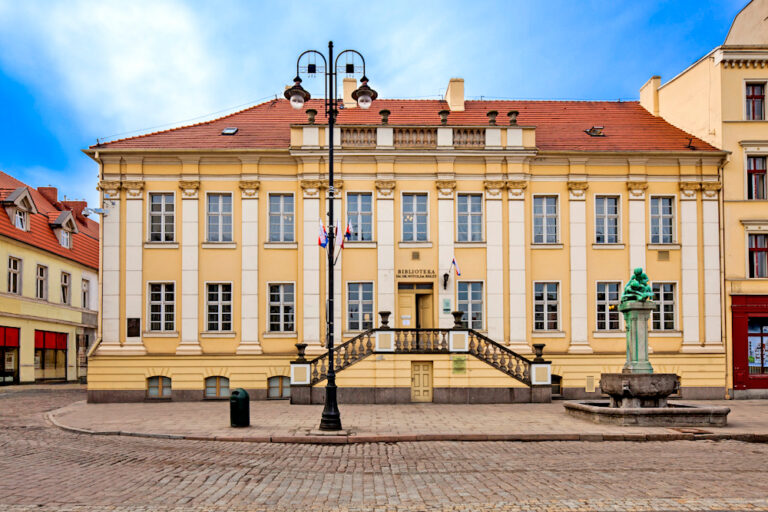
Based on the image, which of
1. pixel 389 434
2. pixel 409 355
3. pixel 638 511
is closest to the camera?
pixel 638 511

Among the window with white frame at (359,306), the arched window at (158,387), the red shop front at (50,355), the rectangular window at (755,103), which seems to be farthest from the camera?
the red shop front at (50,355)

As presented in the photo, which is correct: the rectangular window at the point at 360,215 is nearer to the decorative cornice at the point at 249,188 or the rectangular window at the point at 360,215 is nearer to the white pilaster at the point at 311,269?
the white pilaster at the point at 311,269

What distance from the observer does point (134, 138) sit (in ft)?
92.9

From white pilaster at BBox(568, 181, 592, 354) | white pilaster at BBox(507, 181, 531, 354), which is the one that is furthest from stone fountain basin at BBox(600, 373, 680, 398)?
white pilaster at BBox(568, 181, 592, 354)

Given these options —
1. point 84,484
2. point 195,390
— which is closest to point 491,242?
point 195,390

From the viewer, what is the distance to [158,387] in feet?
87.1

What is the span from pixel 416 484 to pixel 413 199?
58.3 ft

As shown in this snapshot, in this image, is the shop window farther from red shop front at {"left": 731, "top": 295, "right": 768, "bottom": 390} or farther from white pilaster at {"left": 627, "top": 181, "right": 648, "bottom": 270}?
white pilaster at {"left": 627, "top": 181, "right": 648, "bottom": 270}

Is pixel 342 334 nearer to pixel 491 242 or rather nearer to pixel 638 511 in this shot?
pixel 491 242

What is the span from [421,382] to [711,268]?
12206 mm

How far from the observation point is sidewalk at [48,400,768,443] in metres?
16.3

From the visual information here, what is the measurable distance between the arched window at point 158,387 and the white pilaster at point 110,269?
1.75 m

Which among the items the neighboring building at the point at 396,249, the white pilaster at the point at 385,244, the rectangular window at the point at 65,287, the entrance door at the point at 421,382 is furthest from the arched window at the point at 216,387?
the rectangular window at the point at 65,287

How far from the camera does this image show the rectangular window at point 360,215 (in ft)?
90.6
